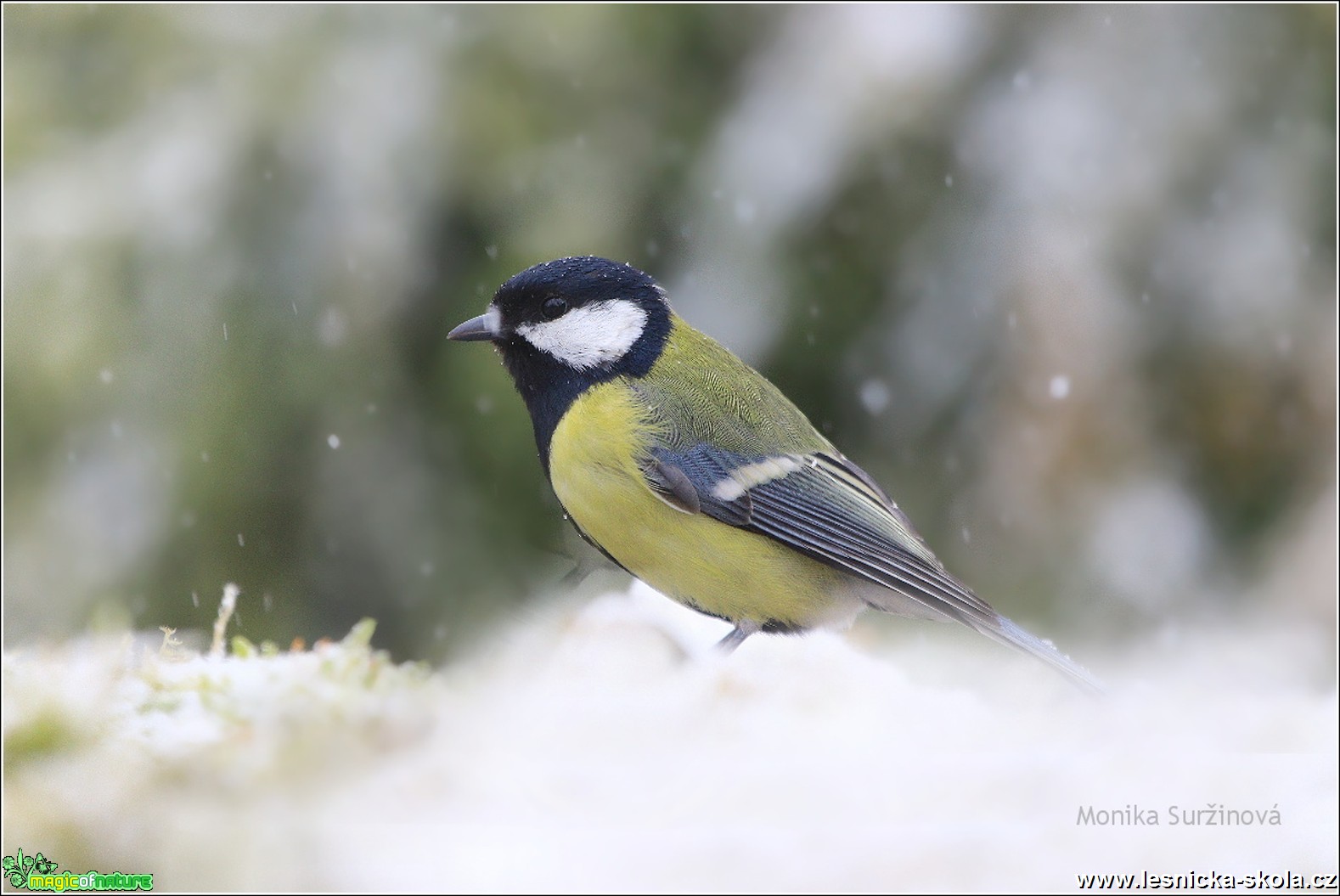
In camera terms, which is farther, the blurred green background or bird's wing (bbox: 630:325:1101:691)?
the blurred green background

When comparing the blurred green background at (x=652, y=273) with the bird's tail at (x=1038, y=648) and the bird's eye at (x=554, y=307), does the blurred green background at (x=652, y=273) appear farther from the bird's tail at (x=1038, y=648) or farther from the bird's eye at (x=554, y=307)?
the bird's tail at (x=1038, y=648)

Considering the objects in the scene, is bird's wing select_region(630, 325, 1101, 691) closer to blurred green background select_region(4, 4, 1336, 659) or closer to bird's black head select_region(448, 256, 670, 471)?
bird's black head select_region(448, 256, 670, 471)

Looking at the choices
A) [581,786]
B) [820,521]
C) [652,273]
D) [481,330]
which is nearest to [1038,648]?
[820,521]

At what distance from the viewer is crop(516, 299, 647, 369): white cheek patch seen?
3.78ft

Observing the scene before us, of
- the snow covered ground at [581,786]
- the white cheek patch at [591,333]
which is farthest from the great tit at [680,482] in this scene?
the snow covered ground at [581,786]

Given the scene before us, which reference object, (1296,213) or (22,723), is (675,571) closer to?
(22,723)

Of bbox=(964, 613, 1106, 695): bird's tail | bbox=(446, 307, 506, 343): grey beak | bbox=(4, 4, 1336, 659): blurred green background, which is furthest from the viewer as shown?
bbox=(4, 4, 1336, 659): blurred green background

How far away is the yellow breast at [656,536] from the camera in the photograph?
113 cm

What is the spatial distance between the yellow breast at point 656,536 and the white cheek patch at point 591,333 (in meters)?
0.05

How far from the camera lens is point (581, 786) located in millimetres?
726

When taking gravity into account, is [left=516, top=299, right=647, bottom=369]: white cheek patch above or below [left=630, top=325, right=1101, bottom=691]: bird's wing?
above

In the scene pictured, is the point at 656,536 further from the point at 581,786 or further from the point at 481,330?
the point at 581,786

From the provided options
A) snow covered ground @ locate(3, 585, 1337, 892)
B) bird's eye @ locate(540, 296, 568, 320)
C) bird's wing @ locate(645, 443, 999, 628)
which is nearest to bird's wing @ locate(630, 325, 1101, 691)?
bird's wing @ locate(645, 443, 999, 628)

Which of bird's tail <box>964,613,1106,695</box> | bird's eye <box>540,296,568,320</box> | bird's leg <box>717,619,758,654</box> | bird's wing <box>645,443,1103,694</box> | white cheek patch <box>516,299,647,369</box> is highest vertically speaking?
bird's eye <box>540,296,568,320</box>
